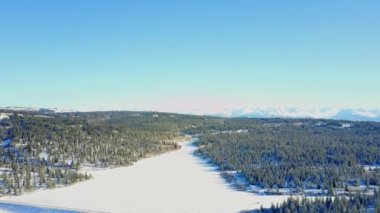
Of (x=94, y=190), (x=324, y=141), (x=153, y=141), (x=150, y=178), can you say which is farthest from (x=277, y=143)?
(x=94, y=190)

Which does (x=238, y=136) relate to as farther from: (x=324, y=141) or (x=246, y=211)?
(x=246, y=211)

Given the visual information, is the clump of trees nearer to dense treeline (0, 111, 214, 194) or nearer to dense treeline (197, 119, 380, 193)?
dense treeline (0, 111, 214, 194)

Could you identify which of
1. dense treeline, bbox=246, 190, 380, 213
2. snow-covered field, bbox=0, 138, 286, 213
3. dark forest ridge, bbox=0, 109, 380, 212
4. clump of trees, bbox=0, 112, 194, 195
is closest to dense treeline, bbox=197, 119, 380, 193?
dark forest ridge, bbox=0, 109, 380, 212

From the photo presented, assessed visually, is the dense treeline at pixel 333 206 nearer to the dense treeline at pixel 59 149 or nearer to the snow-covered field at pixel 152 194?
the snow-covered field at pixel 152 194

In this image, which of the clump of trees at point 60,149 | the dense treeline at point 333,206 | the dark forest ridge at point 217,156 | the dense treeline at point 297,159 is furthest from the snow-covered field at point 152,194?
the dense treeline at point 297,159

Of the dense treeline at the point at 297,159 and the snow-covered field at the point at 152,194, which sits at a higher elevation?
the dense treeline at the point at 297,159
